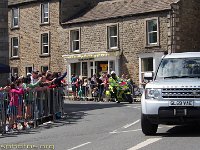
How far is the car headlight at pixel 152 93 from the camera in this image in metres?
11.7

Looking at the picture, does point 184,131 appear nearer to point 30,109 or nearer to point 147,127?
point 147,127

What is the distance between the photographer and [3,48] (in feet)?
82.7

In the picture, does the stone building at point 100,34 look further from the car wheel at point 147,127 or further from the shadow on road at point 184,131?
the car wheel at point 147,127

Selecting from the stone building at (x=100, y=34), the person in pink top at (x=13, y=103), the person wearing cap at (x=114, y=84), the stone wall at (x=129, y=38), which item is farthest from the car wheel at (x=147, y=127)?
the stone wall at (x=129, y=38)

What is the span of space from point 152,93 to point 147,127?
104 centimetres

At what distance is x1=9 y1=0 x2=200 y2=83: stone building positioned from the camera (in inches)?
1345

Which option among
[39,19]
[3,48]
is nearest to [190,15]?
[39,19]

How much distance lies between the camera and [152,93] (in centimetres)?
1183

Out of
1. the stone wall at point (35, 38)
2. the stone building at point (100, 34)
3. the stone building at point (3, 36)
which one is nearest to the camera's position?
the stone building at point (3, 36)

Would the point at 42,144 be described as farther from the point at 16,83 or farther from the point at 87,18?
the point at 87,18

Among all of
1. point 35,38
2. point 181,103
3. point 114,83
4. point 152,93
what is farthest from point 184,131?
point 35,38

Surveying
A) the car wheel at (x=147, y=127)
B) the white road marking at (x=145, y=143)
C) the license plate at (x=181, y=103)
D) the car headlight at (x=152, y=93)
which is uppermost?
the car headlight at (x=152, y=93)

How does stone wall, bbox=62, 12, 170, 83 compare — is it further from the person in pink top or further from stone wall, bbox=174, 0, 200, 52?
the person in pink top

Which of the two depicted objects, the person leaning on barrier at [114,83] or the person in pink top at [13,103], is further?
the person leaning on barrier at [114,83]
